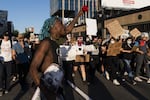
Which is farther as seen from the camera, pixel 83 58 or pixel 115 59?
pixel 83 58

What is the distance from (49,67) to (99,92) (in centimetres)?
651

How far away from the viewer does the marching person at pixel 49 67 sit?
3.77 m

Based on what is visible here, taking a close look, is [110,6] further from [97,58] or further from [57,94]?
[57,94]

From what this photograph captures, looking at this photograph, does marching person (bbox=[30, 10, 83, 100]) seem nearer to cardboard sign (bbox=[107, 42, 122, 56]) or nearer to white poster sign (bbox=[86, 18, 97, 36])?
cardboard sign (bbox=[107, 42, 122, 56])

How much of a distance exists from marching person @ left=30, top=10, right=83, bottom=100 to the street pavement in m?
5.38

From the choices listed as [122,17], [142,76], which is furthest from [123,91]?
[122,17]

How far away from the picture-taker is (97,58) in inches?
529

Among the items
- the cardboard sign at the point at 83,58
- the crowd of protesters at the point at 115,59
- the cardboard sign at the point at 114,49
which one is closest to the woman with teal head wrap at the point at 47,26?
the crowd of protesters at the point at 115,59

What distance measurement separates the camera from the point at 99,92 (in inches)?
403

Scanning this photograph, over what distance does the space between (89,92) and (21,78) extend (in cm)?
237

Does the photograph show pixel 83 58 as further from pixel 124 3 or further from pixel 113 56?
pixel 124 3

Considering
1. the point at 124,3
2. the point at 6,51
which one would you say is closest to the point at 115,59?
the point at 6,51

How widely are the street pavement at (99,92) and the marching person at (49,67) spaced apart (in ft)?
17.6

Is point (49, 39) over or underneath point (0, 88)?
over
